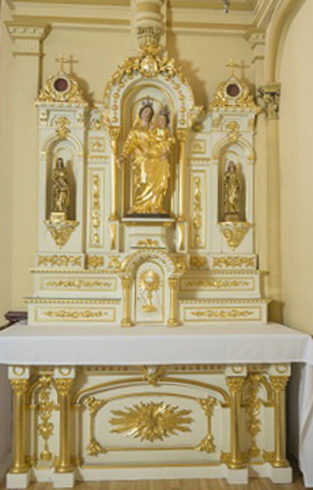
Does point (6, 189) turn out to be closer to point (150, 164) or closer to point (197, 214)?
point (150, 164)

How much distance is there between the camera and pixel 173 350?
4.09 metres

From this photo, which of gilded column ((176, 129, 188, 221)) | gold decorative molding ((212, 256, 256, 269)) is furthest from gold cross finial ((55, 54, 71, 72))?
gold decorative molding ((212, 256, 256, 269))

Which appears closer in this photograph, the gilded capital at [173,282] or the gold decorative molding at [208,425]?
the gold decorative molding at [208,425]

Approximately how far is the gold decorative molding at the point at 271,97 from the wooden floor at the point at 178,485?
3.66 m

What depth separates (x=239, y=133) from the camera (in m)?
5.34

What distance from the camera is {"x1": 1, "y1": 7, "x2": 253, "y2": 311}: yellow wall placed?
527cm

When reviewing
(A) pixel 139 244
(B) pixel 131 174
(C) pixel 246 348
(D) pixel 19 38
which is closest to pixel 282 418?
(C) pixel 246 348

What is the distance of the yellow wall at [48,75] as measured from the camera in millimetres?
5270

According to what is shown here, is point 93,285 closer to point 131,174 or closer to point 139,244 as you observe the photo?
point 139,244

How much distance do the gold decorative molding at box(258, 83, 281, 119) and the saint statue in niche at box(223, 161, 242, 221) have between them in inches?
28.4

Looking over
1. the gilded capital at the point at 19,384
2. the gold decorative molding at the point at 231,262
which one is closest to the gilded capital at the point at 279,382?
the gold decorative molding at the point at 231,262

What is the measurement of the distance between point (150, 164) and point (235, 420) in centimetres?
263

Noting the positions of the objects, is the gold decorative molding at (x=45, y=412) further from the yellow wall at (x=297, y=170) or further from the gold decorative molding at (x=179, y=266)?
the yellow wall at (x=297, y=170)

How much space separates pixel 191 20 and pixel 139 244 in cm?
266
